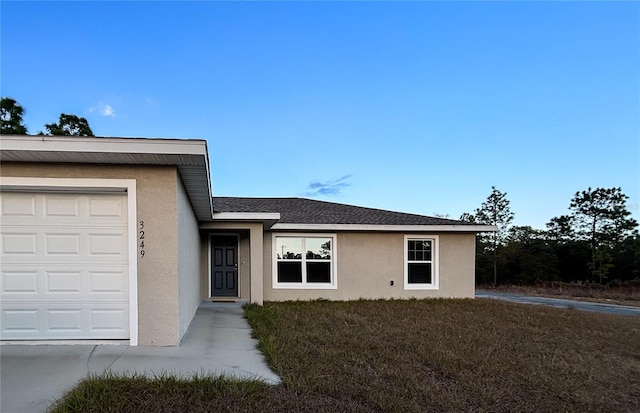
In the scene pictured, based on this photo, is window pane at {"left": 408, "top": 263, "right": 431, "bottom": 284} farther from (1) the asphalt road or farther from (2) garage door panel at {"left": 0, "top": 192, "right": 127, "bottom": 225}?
(2) garage door panel at {"left": 0, "top": 192, "right": 127, "bottom": 225}

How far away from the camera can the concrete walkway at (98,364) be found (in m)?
4.00

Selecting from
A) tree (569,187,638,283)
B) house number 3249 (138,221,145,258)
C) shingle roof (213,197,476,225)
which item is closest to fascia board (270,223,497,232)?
shingle roof (213,197,476,225)

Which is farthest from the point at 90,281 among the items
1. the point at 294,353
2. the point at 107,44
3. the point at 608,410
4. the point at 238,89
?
the point at 238,89

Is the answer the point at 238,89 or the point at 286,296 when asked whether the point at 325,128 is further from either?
the point at 286,296

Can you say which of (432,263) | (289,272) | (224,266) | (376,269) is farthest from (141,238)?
(432,263)

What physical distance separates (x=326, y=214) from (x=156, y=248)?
857cm

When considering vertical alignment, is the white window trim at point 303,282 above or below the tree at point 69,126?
below

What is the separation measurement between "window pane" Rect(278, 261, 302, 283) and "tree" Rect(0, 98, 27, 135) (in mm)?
13676

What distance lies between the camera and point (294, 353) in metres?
5.75

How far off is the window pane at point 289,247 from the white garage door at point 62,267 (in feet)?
23.5

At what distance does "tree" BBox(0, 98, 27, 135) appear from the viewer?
1703cm

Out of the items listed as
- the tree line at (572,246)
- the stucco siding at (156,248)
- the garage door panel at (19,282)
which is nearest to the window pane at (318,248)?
the stucco siding at (156,248)

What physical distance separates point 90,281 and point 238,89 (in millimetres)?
9395

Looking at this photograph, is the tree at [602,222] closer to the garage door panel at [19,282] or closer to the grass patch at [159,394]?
the grass patch at [159,394]
